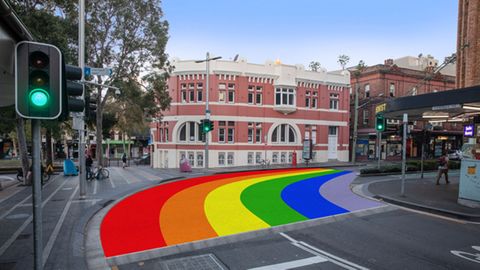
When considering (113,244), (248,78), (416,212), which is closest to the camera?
(113,244)

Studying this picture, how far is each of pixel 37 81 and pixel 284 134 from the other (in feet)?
93.4

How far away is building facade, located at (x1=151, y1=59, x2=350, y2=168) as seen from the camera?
28.0 meters

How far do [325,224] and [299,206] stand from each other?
209 cm

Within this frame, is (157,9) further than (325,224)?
Yes

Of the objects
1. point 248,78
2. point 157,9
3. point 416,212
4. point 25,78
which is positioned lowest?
point 416,212

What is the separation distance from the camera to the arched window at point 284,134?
1208 inches

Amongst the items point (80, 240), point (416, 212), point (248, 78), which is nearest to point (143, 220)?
point (80, 240)

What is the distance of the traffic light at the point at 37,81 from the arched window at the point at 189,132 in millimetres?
23946

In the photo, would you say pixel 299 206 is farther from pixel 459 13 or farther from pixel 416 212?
pixel 459 13

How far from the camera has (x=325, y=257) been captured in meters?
6.05

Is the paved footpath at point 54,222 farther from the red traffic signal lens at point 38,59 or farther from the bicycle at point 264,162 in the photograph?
the bicycle at point 264,162

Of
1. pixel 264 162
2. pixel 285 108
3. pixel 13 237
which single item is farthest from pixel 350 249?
pixel 285 108

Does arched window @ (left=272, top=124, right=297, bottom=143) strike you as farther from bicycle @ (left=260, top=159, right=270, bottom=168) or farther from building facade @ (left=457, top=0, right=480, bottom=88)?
building facade @ (left=457, top=0, right=480, bottom=88)

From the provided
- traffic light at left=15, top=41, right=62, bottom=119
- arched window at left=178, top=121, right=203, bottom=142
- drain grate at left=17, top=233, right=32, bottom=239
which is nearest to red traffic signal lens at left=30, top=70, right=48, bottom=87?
traffic light at left=15, top=41, right=62, bottom=119
